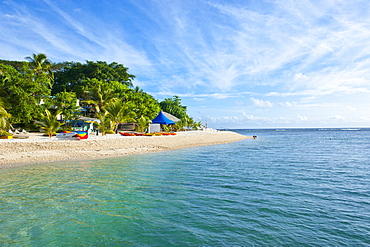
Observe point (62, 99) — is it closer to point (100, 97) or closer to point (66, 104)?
point (66, 104)

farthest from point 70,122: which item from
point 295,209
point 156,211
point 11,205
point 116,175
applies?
point 295,209

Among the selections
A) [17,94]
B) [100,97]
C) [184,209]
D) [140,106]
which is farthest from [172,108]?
[184,209]

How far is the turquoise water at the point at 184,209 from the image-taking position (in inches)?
185

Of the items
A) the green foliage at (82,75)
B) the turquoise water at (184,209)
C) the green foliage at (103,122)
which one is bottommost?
the turquoise water at (184,209)

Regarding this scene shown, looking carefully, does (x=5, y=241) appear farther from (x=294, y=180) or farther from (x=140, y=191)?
(x=294, y=180)

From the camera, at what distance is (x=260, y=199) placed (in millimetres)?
7059

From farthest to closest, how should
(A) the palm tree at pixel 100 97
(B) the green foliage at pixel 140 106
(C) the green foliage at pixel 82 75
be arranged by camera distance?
(C) the green foliage at pixel 82 75, (B) the green foliage at pixel 140 106, (A) the palm tree at pixel 100 97

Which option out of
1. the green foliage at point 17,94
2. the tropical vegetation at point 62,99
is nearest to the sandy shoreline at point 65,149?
the tropical vegetation at point 62,99

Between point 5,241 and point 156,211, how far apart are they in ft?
10.6

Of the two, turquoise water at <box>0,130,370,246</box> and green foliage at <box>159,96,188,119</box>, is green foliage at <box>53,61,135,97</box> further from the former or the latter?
turquoise water at <box>0,130,370,246</box>

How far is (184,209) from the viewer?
6.25 meters

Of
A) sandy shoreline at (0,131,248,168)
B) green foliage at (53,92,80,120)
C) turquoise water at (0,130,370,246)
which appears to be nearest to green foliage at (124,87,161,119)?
green foliage at (53,92,80,120)

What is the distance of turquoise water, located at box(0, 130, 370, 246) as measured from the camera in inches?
185

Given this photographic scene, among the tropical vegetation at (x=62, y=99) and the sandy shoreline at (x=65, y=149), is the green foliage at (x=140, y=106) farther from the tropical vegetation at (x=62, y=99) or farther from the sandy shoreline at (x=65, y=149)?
the sandy shoreline at (x=65, y=149)
